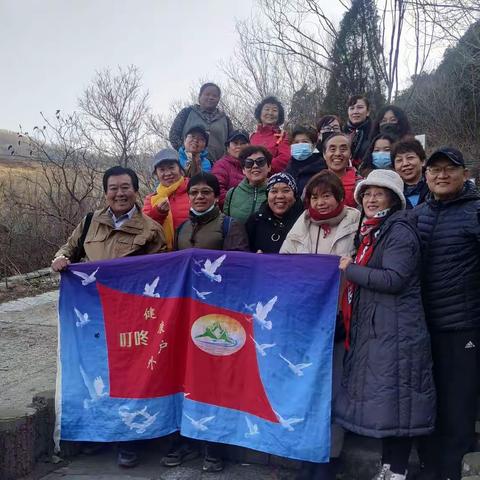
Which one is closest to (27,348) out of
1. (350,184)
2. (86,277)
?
(86,277)

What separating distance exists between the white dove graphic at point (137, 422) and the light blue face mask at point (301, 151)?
270 cm

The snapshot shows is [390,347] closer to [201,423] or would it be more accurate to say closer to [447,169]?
[447,169]

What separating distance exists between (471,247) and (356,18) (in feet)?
43.0

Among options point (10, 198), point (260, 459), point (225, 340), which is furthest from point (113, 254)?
point (10, 198)

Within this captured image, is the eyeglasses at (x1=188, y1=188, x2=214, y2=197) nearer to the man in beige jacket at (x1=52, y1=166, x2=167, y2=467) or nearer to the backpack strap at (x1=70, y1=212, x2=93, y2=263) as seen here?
the man in beige jacket at (x1=52, y1=166, x2=167, y2=467)

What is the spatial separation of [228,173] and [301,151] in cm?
83

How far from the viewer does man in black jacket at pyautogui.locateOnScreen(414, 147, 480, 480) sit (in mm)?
3107

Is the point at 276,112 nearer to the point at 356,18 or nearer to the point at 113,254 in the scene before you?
the point at 113,254

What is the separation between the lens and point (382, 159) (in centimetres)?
490

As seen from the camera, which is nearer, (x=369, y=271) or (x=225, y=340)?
(x=369, y=271)

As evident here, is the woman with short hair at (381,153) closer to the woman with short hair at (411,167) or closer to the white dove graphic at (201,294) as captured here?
the woman with short hair at (411,167)

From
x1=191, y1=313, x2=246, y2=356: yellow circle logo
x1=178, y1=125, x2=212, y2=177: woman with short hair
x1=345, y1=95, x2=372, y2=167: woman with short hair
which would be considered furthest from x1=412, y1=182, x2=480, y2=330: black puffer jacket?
x1=178, y1=125, x2=212, y2=177: woman with short hair

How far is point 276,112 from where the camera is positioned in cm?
618

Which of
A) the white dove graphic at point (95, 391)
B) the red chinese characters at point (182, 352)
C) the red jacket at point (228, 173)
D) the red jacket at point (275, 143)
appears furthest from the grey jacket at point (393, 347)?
Answer: the red jacket at point (275, 143)
